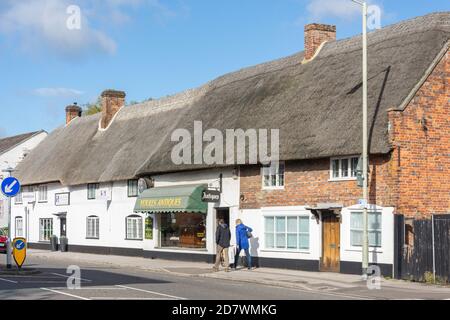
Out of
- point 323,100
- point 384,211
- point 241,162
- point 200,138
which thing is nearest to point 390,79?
point 323,100

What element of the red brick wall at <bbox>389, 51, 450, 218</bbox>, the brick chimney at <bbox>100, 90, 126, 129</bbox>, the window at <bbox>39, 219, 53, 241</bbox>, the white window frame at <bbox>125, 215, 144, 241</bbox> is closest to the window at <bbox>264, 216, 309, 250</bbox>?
the red brick wall at <bbox>389, 51, 450, 218</bbox>

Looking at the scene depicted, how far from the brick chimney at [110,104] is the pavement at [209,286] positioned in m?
19.7

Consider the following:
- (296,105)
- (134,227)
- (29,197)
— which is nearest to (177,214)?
(134,227)

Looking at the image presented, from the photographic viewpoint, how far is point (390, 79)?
83.6 feet

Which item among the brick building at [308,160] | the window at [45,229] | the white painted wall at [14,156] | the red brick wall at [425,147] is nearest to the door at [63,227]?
the window at [45,229]

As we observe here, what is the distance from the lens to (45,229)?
156 ft

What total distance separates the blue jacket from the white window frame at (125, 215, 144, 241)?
1043 cm

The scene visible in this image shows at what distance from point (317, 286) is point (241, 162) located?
8.41 metres

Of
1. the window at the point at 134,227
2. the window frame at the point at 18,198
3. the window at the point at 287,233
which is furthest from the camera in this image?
the window frame at the point at 18,198

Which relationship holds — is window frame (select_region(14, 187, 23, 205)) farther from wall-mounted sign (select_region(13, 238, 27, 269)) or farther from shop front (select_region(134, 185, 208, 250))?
wall-mounted sign (select_region(13, 238, 27, 269))

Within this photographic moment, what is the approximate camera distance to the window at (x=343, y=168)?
25.0m

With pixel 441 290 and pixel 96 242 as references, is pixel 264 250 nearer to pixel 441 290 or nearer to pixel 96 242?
pixel 441 290

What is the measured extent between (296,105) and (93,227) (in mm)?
17763

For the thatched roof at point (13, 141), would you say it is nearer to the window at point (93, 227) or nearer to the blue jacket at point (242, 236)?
the window at point (93, 227)
